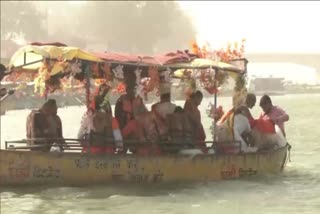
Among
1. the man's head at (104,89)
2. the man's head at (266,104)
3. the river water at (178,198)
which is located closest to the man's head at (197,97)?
the man's head at (266,104)

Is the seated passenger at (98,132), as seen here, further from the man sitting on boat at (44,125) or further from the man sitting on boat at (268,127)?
the man sitting on boat at (268,127)

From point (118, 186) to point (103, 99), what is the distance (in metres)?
1.78

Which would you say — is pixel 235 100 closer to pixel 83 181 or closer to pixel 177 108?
pixel 177 108

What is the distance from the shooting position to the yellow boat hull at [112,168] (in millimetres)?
13117

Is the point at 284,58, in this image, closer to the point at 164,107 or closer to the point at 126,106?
the point at 164,107

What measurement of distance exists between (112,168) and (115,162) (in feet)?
0.45

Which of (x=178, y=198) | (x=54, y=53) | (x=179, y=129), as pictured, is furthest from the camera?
(x=179, y=129)

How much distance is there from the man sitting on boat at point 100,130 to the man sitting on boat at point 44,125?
0.66 meters

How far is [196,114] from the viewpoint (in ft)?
48.6

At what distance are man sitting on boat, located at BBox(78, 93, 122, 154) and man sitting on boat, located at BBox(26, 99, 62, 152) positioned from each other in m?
Result: 0.66

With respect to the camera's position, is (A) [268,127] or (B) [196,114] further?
(A) [268,127]

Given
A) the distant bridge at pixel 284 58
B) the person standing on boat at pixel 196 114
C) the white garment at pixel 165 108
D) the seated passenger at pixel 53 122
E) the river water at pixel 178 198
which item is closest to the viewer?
the river water at pixel 178 198

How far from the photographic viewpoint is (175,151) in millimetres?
14273

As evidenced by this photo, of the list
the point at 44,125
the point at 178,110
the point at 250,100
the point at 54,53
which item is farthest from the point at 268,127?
the point at 54,53
